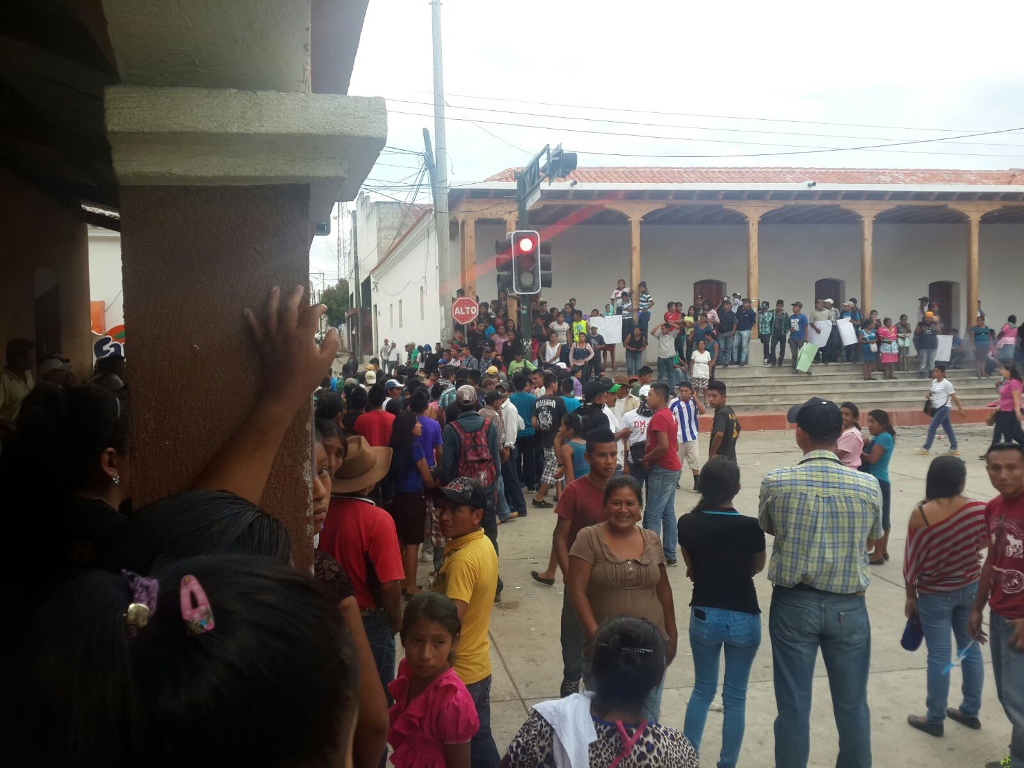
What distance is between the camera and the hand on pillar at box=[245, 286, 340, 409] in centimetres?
193

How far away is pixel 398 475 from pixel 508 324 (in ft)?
41.1

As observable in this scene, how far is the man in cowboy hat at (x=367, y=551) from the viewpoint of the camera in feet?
11.6

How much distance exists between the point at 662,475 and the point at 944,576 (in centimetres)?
324

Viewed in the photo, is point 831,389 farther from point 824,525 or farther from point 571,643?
point 824,525

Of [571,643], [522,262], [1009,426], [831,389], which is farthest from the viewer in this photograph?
[831,389]

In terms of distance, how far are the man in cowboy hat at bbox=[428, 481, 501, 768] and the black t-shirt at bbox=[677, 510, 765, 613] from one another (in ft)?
3.35

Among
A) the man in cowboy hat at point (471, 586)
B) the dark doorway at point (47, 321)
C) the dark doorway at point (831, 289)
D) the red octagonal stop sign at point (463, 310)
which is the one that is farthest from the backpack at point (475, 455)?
the dark doorway at point (831, 289)

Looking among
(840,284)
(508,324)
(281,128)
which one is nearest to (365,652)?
(281,128)

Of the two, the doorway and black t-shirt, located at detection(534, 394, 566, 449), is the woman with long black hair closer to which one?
black t-shirt, located at detection(534, 394, 566, 449)

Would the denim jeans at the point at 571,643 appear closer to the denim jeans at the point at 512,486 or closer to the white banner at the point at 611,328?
the denim jeans at the point at 512,486

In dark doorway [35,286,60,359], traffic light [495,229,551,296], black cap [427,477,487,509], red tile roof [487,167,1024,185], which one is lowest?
black cap [427,477,487,509]

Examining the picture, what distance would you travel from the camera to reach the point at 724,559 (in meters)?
3.98

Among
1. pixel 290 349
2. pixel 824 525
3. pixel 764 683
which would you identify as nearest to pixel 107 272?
pixel 764 683

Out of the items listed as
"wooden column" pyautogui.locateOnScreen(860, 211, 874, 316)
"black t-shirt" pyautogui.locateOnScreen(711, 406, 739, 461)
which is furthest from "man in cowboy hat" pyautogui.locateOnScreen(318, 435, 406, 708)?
"wooden column" pyautogui.locateOnScreen(860, 211, 874, 316)
